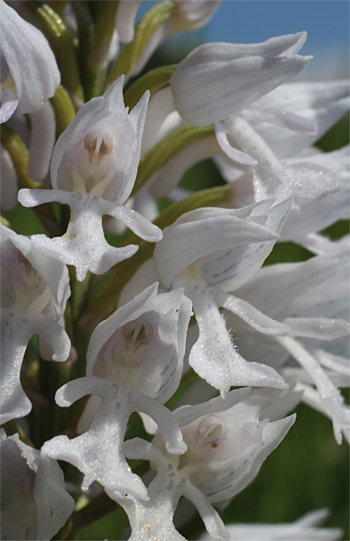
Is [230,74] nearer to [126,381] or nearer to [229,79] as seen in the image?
[229,79]

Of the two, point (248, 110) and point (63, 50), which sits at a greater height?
point (63, 50)

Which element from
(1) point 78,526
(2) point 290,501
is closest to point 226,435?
(1) point 78,526

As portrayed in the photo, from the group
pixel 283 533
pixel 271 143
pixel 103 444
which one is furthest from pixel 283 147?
pixel 283 533

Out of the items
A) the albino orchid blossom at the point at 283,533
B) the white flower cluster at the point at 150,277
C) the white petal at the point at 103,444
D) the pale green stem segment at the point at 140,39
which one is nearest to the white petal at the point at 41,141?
the white flower cluster at the point at 150,277

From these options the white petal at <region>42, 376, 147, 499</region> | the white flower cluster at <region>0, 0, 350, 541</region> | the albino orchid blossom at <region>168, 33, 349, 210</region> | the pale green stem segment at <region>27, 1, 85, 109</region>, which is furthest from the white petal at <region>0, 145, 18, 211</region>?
the white petal at <region>42, 376, 147, 499</region>

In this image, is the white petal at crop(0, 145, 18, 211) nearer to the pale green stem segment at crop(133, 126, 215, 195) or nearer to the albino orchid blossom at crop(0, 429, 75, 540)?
the pale green stem segment at crop(133, 126, 215, 195)

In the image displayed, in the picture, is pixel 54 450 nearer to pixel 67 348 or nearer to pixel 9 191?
pixel 67 348

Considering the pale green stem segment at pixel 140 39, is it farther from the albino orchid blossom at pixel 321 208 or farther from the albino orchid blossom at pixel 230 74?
the albino orchid blossom at pixel 321 208
